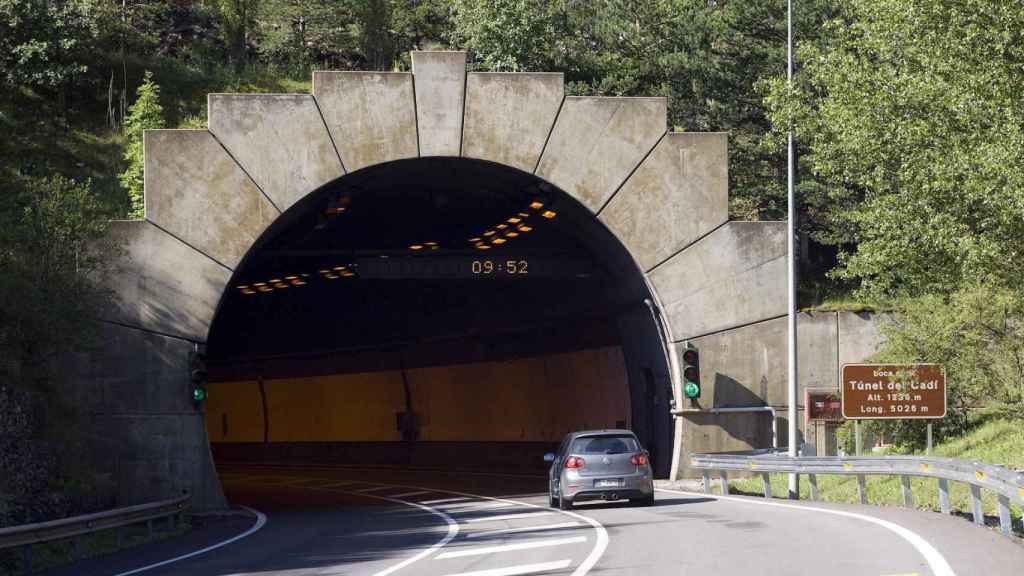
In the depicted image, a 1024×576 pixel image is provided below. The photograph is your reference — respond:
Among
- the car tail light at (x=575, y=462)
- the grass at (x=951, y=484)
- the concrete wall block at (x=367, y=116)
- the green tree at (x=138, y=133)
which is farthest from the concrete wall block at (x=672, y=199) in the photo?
the green tree at (x=138, y=133)

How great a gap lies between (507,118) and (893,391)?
11509 millimetres

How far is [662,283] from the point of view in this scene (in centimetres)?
3381

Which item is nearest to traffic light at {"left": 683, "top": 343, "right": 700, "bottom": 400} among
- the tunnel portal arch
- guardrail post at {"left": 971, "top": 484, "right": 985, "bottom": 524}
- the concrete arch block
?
the tunnel portal arch

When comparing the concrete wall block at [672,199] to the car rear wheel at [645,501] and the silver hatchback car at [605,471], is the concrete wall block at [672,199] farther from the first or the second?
the car rear wheel at [645,501]

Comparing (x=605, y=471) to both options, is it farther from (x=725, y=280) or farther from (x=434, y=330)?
(x=434, y=330)

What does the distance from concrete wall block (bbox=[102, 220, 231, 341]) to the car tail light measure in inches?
416

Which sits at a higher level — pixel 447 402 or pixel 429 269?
pixel 429 269

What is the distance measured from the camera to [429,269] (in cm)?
3594

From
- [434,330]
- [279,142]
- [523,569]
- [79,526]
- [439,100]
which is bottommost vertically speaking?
[79,526]

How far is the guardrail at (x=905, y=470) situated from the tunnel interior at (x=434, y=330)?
7378 millimetres

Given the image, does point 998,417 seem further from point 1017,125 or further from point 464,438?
point 464,438

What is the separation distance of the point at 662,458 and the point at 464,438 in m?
13.8

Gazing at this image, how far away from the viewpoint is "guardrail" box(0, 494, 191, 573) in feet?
61.6

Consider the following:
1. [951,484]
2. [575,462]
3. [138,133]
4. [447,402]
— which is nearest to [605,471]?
[575,462]
